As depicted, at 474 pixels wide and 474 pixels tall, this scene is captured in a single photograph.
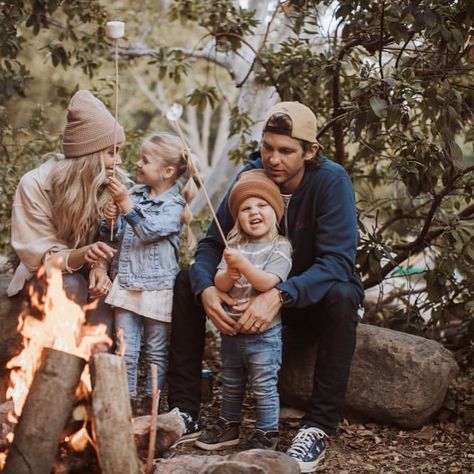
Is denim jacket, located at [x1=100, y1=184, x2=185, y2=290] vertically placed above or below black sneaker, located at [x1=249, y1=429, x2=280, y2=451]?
above

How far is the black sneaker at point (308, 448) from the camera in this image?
147 inches

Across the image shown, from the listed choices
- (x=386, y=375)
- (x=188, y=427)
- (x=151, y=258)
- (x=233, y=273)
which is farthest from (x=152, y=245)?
(x=386, y=375)

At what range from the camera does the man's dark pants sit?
3.87 m

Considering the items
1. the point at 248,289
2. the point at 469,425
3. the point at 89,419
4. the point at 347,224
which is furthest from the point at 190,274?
the point at 469,425

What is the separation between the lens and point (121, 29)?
11.4 ft

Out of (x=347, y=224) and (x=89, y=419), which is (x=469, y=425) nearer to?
(x=347, y=224)

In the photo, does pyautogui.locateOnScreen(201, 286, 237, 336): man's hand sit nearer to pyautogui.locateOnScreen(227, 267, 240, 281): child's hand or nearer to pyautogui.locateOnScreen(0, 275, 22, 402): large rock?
pyautogui.locateOnScreen(227, 267, 240, 281): child's hand

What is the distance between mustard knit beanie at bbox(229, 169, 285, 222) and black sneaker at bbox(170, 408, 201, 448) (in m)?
1.01

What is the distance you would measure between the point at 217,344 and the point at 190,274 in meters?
2.12

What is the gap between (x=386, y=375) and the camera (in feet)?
14.1

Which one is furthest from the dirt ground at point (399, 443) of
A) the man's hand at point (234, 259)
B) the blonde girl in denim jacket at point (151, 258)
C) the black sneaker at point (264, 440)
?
the man's hand at point (234, 259)

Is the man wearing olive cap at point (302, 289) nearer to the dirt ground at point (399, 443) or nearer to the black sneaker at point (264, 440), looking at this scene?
the black sneaker at point (264, 440)

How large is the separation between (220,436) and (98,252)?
106cm

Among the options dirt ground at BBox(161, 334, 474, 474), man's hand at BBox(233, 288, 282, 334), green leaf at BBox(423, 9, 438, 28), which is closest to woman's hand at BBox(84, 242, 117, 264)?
man's hand at BBox(233, 288, 282, 334)
